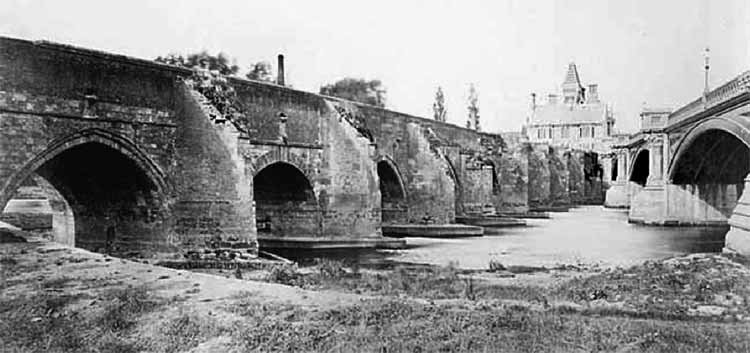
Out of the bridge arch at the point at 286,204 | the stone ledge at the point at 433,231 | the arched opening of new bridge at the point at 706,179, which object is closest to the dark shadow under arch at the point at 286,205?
the bridge arch at the point at 286,204

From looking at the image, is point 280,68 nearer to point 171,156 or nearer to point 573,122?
point 171,156

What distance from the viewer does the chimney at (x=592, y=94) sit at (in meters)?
96.6

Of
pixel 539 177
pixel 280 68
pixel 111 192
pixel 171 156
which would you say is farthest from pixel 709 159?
pixel 111 192

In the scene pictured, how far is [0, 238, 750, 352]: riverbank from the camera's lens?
6.45 m

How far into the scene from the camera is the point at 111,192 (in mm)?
17156

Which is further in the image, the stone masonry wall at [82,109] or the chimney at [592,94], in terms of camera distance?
the chimney at [592,94]

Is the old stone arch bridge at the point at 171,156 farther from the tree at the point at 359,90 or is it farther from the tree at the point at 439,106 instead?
the tree at the point at 439,106

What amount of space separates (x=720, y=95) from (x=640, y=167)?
2092cm

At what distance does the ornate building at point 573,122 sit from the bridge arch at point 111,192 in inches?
3088

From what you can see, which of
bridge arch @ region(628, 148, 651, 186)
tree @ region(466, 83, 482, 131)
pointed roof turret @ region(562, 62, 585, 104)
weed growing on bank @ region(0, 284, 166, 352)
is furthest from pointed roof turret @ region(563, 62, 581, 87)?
weed growing on bank @ region(0, 284, 166, 352)

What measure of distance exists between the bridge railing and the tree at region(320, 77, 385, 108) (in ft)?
91.8

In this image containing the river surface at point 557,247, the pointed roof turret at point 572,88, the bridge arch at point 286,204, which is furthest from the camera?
the pointed roof turret at point 572,88

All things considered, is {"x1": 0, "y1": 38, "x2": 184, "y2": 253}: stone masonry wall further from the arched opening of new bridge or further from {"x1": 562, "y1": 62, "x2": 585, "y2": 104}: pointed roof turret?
{"x1": 562, "y1": 62, "x2": 585, "y2": 104}: pointed roof turret

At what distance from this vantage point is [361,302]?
27.0ft
